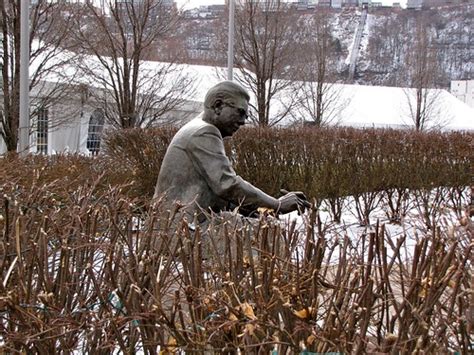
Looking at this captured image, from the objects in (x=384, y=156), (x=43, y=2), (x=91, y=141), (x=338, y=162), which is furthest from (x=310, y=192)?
(x=91, y=141)

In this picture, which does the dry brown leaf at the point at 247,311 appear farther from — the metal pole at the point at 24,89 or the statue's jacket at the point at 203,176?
the metal pole at the point at 24,89

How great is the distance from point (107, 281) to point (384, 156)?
10691 millimetres

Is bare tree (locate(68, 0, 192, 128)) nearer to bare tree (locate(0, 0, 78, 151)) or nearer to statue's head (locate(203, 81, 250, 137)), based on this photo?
bare tree (locate(0, 0, 78, 151))

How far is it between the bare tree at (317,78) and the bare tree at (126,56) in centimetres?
809

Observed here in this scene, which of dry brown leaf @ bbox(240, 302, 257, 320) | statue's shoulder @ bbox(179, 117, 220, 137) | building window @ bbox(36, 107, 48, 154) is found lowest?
building window @ bbox(36, 107, 48, 154)

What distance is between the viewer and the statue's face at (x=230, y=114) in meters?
5.80

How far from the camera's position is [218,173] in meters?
5.60

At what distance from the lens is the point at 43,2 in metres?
17.6

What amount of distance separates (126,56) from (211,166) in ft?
48.1

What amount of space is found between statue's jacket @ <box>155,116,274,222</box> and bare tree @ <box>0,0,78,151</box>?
35.6 feet

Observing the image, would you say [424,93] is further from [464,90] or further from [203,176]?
[203,176]

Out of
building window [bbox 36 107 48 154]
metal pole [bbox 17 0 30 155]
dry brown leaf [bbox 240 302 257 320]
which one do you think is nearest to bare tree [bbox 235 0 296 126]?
building window [bbox 36 107 48 154]

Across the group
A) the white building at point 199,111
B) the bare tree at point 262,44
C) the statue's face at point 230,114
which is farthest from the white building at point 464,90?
the statue's face at point 230,114

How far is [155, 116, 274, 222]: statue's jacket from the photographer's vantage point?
18.4 ft
